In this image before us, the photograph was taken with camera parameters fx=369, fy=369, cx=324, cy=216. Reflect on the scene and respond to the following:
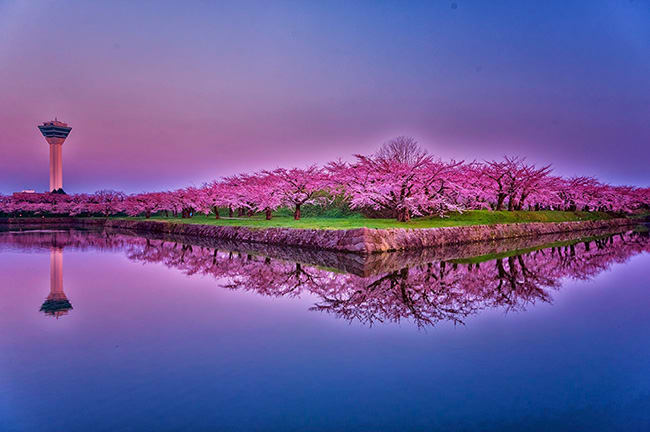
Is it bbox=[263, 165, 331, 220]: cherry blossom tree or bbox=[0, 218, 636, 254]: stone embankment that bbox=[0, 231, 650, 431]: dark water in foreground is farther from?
bbox=[263, 165, 331, 220]: cherry blossom tree

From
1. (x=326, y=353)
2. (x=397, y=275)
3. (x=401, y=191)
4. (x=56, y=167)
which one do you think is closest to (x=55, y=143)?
(x=56, y=167)

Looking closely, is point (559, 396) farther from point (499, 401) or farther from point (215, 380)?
point (215, 380)

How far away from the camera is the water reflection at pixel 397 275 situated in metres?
8.57

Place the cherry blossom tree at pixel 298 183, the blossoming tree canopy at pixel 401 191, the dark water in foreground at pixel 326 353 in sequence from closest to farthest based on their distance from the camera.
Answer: the dark water in foreground at pixel 326 353, the blossoming tree canopy at pixel 401 191, the cherry blossom tree at pixel 298 183

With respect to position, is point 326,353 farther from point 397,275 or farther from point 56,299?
point 56,299

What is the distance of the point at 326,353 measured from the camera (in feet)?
19.0

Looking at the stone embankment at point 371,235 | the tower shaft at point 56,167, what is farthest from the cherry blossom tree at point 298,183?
the tower shaft at point 56,167

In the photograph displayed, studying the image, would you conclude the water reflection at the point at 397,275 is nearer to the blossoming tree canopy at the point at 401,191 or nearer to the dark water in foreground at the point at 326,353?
the dark water in foreground at the point at 326,353

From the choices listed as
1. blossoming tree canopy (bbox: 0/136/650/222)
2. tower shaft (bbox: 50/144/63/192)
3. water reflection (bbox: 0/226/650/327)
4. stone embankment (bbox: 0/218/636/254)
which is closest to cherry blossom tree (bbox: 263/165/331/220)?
blossoming tree canopy (bbox: 0/136/650/222)

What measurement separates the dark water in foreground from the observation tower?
14154cm

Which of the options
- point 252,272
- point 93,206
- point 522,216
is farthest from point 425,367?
point 93,206

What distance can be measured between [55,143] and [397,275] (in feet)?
508

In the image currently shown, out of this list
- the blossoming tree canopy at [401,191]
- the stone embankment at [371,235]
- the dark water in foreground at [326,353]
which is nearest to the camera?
the dark water in foreground at [326,353]

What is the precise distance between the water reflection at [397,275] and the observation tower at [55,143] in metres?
132
